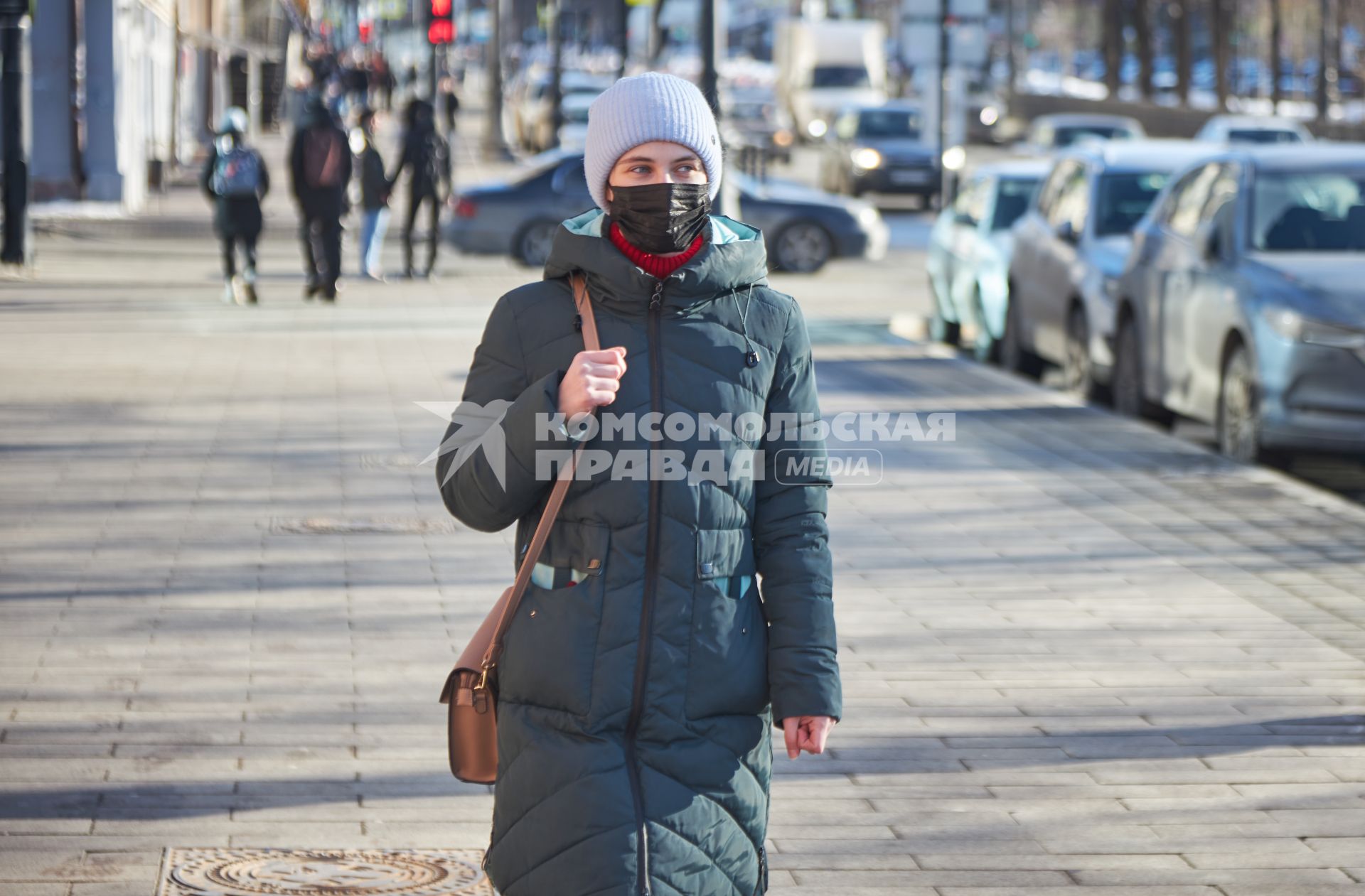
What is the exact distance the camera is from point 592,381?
329 cm

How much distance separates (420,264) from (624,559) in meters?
21.7

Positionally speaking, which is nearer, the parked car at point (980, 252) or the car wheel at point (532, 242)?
the parked car at point (980, 252)

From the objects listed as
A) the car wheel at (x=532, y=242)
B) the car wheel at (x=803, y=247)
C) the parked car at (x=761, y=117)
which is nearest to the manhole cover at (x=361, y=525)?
the car wheel at (x=532, y=242)

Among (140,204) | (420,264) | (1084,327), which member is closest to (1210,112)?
(140,204)

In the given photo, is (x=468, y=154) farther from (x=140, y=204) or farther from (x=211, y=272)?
(x=211, y=272)

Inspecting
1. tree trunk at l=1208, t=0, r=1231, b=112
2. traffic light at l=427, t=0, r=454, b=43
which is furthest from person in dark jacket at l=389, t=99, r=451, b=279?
tree trunk at l=1208, t=0, r=1231, b=112

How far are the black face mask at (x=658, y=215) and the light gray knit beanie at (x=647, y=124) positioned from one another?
0.06 metres

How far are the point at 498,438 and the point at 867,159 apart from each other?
35.9 meters

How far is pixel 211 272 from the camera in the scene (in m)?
23.0

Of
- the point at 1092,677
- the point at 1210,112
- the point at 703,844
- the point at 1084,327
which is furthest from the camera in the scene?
the point at 1210,112

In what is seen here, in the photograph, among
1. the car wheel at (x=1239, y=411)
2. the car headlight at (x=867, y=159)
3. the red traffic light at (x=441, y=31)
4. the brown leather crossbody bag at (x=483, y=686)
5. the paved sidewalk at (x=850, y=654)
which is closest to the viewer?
the brown leather crossbody bag at (x=483, y=686)

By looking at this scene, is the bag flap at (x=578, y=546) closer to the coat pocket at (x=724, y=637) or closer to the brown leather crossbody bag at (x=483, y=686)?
the brown leather crossbody bag at (x=483, y=686)

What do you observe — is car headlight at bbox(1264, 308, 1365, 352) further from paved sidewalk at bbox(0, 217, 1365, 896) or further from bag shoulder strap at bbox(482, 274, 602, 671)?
bag shoulder strap at bbox(482, 274, 602, 671)

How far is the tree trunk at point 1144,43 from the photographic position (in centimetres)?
7200
